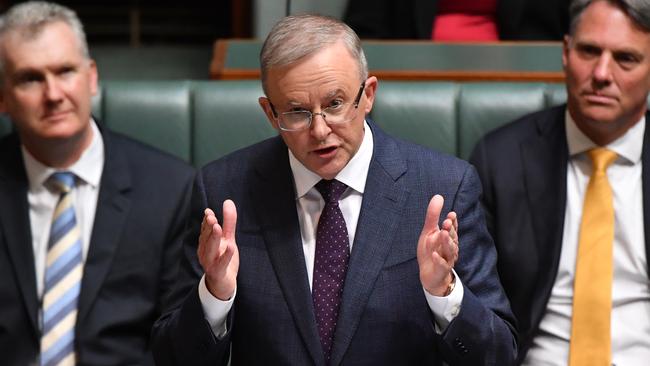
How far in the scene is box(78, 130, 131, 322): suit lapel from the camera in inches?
90.6

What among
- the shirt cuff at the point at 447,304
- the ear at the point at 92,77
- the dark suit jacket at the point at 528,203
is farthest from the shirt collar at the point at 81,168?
the shirt cuff at the point at 447,304

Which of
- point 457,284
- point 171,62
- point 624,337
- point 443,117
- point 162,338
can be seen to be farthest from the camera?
point 171,62

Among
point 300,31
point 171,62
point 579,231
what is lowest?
point 171,62

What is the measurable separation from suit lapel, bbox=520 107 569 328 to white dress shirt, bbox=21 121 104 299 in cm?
91

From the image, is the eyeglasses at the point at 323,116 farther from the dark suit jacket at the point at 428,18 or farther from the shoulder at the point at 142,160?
the dark suit jacket at the point at 428,18

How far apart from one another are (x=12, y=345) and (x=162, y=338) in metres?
0.51

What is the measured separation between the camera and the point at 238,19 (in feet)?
14.3

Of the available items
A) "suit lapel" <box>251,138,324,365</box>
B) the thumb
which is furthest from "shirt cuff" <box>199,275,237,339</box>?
the thumb

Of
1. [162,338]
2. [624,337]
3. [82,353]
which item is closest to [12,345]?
[82,353]

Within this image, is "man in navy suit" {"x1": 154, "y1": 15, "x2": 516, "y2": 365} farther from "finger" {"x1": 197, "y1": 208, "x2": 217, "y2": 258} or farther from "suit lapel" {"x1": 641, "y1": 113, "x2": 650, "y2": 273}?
"suit lapel" {"x1": 641, "y1": 113, "x2": 650, "y2": 273}

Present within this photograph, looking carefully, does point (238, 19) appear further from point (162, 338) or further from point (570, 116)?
point (162, 338)

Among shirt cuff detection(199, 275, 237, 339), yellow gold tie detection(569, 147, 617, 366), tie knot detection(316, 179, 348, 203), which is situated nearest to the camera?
shirt cuff detection(199, 275, 237, 339)

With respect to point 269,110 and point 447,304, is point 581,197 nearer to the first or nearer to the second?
point 447,304

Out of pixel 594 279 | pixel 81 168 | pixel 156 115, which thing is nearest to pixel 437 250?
pixel 594 279
